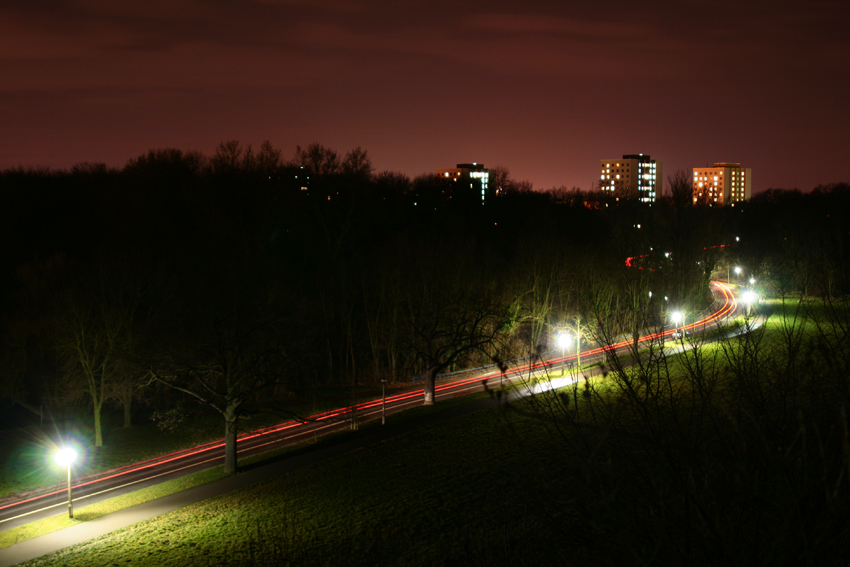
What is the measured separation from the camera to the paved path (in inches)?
589

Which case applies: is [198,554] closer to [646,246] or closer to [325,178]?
[646,246]

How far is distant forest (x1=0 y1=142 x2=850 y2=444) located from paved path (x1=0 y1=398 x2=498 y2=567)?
109 inches

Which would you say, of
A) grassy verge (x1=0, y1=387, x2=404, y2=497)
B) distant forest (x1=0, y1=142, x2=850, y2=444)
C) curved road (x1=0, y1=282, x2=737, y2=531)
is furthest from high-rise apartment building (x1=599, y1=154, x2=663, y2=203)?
grassy verge (x1=0, y1=387, x2=404, y2=497)

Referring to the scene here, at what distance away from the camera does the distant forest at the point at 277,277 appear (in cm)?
2494

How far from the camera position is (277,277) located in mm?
32031

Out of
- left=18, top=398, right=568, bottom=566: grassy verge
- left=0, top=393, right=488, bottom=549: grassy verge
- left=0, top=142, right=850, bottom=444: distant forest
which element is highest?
left=0, top=142, right=850, bottom=444: distant forest

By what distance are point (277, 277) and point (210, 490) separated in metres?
14.7

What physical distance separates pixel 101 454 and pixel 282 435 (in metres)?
7.65

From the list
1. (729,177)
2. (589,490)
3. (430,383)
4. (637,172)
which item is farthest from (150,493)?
(637,172)

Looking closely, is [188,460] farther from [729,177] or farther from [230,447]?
[729,177]

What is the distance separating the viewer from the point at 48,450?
27078 mm

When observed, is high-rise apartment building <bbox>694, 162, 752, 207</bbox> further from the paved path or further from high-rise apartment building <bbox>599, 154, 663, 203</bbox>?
the paved path

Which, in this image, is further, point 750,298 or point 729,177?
point 729,177

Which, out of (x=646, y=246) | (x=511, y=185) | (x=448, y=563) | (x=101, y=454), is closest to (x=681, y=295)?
(x=646, y=246)
